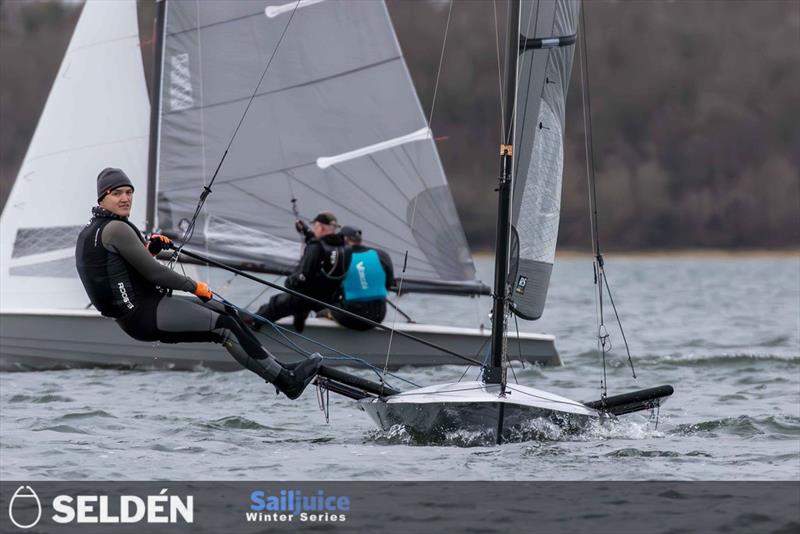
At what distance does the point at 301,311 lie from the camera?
11117 millimetres

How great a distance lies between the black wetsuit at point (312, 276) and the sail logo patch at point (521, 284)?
2825 mm

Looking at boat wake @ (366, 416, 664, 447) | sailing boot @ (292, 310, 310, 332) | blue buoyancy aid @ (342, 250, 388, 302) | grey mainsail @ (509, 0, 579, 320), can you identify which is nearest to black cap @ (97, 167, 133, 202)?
boat wake @ (366, 416, 664, 447)

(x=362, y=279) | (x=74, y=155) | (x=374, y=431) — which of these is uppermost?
(x=74, y=155)

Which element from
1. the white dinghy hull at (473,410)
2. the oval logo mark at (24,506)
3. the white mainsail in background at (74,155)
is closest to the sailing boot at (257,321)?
the white mainsail in background at (74,155)

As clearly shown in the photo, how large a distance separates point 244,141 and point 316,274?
2.04 meters

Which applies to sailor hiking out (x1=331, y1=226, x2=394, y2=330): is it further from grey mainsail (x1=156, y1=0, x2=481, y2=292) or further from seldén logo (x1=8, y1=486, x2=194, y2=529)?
seldén logo (x1=8, y1=486, x2=194, y2=529)

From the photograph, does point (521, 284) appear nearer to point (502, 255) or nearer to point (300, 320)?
point (502, 255)

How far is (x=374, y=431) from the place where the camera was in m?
8.03

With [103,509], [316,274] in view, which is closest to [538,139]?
[316,274]

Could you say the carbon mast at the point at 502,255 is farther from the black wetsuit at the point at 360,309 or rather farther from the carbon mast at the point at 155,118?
the carbon mast at the point at 155,118

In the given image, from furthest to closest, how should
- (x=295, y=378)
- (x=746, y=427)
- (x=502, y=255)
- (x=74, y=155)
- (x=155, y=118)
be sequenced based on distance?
(x=155, y=118) < (x=74, y=155) < (x=746, y=427) < (x=502, y=255) < (x=295, y=378)

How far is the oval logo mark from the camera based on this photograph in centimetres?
570

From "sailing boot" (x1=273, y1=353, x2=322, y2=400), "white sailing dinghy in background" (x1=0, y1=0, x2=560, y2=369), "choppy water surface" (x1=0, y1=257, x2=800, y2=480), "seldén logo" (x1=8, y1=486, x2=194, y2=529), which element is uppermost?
"white sailing dinghy in background" (x1=0, y1=0, x2=560, y2=369)

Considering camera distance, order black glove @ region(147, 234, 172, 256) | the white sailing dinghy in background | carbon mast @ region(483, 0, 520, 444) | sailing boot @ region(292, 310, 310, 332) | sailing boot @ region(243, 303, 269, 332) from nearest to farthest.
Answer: black glove @ region(147, 234, 172, 256)
carbon mast @ region(483, 0, 520, 444)
sailing boot @ region(243, 303, 269, 332)
sailing boot @ region(292, 310, 310, 332)
the white sailing dinghy in background
